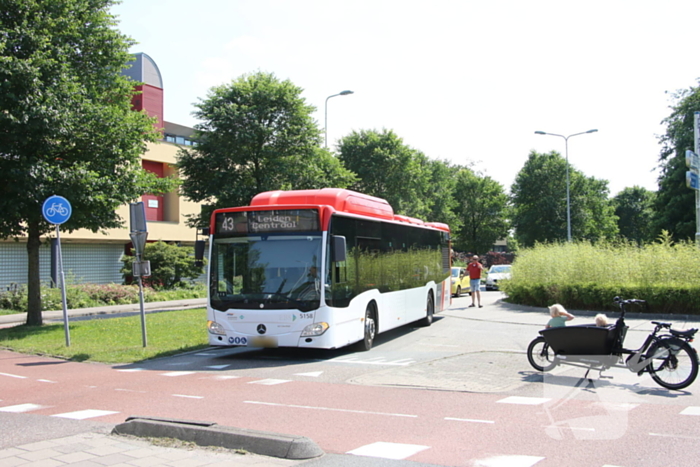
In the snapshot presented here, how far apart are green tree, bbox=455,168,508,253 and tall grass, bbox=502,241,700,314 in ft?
165

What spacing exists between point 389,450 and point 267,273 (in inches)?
251

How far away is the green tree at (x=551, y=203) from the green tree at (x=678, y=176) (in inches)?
628

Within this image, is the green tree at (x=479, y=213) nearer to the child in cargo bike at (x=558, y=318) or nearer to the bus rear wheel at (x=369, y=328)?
the bus rear wheel at (x=369, y=328)

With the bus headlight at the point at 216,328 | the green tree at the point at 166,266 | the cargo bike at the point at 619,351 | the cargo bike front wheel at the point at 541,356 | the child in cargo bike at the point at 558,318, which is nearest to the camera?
the cargo bike at the point at 619,351

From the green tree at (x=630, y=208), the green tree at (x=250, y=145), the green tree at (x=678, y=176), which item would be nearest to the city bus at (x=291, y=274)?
the green tree at (x=250, y=145)

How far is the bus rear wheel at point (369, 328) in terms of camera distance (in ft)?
43.0

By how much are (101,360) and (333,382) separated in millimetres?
5530

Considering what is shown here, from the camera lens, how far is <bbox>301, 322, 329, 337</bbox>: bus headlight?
1139 centimetres

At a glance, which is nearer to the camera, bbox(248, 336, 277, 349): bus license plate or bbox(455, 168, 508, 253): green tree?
bbox(248, 336, 277, 349): bus license plate

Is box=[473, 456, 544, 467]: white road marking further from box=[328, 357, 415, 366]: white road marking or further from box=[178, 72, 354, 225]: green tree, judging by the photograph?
box=[178, 72, 354, 225]: green tree

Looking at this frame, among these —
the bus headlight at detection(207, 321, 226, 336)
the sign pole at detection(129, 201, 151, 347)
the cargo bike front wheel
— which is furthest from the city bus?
the cargo bike front wheel

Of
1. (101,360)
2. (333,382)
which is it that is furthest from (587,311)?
(101,360)

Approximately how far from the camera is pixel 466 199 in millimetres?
74688

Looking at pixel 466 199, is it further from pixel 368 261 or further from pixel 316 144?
pixel 368 261
